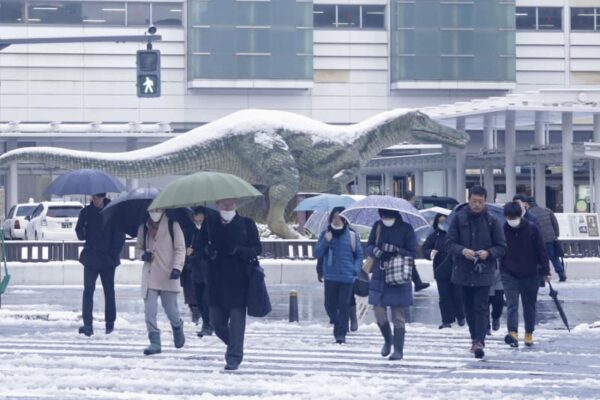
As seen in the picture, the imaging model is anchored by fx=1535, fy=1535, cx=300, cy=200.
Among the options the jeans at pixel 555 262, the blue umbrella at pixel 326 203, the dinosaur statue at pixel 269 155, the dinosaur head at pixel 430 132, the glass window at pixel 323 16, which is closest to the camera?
the blue umbrella at pixel 326 203

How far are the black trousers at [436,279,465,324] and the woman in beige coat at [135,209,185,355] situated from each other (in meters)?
4.39

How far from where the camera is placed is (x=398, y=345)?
14961 mm

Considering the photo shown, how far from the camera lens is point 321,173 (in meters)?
34.6

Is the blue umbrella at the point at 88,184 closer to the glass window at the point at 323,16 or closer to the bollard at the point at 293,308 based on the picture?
the bollard at the point at 293,308

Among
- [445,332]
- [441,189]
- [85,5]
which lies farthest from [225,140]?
[85,5]

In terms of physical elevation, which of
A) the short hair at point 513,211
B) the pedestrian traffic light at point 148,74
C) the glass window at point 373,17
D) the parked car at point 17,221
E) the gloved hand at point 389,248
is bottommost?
the parked car at point 17,221

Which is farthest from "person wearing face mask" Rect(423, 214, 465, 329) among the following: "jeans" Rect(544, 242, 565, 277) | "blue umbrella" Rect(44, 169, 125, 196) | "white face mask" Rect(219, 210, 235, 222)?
"jeans" Rect(544, 242, 565, 277)

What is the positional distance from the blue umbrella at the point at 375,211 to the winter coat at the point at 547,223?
5542 millimetres


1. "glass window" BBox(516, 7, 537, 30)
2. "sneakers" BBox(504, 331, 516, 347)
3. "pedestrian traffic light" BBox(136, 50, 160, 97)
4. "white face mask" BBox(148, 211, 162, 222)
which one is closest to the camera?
"white face mask" BBox(148, 211, 162, 222)

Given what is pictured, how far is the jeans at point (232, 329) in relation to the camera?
1386 centimetres

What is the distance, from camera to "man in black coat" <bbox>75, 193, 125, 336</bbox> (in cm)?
1761

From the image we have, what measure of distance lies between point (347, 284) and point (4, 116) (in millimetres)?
51922

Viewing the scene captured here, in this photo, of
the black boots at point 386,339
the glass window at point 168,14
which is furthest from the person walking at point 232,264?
the glass window at point 168,14

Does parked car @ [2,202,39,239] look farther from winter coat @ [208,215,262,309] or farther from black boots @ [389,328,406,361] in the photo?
winter coat @ [208,215,262,309]
